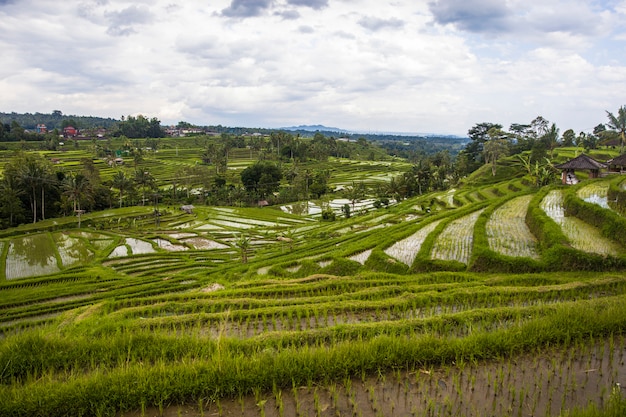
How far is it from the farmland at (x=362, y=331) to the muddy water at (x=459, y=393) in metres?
0.02

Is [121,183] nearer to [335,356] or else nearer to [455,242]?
[455,242]

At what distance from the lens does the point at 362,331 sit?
22.8ft

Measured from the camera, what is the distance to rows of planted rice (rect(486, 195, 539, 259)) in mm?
12663

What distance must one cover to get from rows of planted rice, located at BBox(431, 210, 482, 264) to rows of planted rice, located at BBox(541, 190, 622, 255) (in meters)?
3.00

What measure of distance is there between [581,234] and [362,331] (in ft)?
32.8

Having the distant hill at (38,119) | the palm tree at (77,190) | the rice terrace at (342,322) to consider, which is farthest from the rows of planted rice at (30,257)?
the distant hill at (38,119)

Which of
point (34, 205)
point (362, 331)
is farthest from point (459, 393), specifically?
point (34, 205)

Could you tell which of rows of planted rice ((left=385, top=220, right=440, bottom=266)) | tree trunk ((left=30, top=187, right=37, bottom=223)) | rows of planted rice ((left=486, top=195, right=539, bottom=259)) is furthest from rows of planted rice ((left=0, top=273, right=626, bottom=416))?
tree trunk ((left=30, top=187, right=37, bottom=223))

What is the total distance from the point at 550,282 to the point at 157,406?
966cm

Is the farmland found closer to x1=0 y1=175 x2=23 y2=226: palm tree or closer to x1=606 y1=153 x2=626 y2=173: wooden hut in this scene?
x1=606 y1=153 x2=626 y2=173: wooden hut

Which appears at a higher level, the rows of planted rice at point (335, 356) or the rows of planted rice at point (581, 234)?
the rows of planted rice at point (581, 234)

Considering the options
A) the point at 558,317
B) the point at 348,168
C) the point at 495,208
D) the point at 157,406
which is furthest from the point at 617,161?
the point at 348,168

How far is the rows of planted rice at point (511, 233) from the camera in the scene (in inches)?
499

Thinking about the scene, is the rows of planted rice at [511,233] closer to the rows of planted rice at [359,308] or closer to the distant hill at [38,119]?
the rows of planted rice at [359,308]
